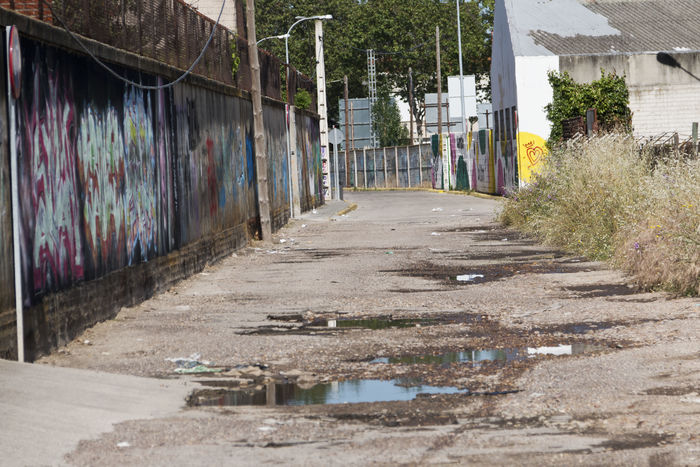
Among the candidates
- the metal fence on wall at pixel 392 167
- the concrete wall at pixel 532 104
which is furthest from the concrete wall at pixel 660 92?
the metal fence on wall at pixel 392 167

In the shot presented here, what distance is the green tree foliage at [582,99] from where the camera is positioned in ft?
124

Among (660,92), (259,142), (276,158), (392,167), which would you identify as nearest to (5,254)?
(259,142)

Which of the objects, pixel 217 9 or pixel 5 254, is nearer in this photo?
pixel 5 254

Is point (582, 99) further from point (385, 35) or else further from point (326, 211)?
point (385, 35)

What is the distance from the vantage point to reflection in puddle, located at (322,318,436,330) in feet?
33.9

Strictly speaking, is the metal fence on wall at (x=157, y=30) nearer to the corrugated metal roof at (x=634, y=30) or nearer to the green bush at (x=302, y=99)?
the green bush at (x=302, y=99)

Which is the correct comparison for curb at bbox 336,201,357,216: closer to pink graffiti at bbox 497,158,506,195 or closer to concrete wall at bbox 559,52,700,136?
pink graffiti at bbox 497,158,506,195

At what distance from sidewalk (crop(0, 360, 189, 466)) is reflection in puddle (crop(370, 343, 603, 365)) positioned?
185 cm

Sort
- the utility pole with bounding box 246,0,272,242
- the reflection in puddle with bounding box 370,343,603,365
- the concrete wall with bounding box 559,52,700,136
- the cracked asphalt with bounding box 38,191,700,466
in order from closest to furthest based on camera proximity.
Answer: the cracked asphalt with bounding box 38,191,700,466, the reflection in puddle with bounding box 370,343,603,365, the utility pole with bounding box 246,0,272,242, the concrete wall with bounding box 559,52,700,136

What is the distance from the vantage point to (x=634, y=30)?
40250 millimetres

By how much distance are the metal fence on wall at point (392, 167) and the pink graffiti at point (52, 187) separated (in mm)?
46143

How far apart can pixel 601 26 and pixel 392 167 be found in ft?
82.6

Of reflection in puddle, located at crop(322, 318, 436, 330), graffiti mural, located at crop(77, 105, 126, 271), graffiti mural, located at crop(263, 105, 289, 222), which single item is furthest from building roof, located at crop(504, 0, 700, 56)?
reflection in puddle, located at crop(322, 318, 436, 330)

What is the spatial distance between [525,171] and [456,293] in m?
26.4
